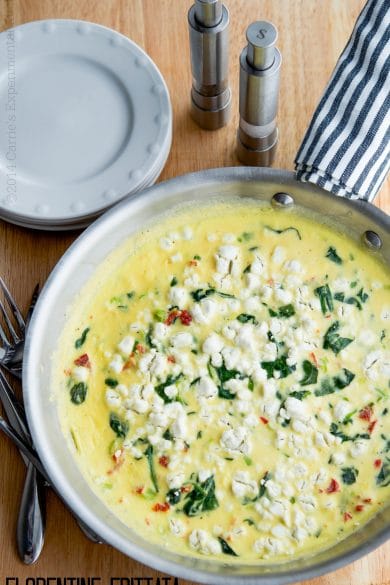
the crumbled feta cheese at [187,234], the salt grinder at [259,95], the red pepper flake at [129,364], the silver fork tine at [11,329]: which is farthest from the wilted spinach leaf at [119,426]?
the salt grinder at [259,95]

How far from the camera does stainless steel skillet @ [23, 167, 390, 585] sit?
1794 mm

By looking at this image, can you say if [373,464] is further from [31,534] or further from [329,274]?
[31,534]

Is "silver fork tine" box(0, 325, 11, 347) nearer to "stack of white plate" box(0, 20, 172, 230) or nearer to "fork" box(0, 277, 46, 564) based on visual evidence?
"fork" box(0, 277, 46, 564)

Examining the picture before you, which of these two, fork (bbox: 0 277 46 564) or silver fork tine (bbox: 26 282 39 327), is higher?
silver fork tine (bbox: 26 282 39 327)

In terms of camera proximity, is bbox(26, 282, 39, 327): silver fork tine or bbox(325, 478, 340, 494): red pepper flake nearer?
bbox(325, 478, 340, 494): red pepper flake

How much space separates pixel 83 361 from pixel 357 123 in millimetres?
832

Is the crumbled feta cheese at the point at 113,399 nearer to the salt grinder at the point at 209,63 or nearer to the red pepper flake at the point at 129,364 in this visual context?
the red pepper flake at the point at 129,364

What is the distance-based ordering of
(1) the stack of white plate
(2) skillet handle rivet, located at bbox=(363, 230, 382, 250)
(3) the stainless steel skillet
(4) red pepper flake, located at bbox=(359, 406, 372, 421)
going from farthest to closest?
(1) the stack of white plate < (2) skillet handle rivet, located at bbox=(363, 230, 382, 250) < (4) red pepper flake, located at bbox=(359, 406, 372, 421) < (3) the stainless steel skillet

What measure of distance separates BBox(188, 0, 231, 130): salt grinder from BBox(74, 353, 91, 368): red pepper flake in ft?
2.31

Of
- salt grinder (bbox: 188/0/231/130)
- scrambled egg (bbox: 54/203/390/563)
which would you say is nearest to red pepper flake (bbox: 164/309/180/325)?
scrambled egg (bbox: 54/203/390/563)

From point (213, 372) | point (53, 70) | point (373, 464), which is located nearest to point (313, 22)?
point (53, 70)

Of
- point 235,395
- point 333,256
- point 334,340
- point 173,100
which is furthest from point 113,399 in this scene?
point 173,100

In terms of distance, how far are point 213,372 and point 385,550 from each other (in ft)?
1.91

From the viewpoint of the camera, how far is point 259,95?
198cm
